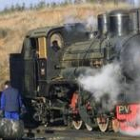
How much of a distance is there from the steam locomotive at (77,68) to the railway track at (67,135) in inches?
16.6

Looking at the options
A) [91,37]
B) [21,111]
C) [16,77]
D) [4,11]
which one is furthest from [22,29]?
[21,111]

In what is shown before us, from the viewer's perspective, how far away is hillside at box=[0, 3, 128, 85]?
53581 millimetres

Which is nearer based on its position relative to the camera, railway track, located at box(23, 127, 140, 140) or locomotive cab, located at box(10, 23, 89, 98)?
railway track, located at box(23, 127, 140, 140)

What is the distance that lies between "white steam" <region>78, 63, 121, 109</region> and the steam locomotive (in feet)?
0.51

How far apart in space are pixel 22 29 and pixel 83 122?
119 ft

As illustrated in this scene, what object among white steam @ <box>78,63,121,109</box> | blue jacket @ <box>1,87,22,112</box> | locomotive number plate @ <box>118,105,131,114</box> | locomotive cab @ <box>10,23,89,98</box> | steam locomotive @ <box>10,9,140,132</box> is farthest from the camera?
locomotive cab @ <box>10,23,89,98</box>

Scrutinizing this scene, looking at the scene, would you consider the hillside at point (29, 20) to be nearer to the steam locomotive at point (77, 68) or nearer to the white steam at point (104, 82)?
the steam locomotive at point (77, 68)

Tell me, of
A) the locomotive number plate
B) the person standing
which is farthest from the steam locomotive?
the person standing

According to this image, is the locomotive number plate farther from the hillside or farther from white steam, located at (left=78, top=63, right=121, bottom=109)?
the hillside

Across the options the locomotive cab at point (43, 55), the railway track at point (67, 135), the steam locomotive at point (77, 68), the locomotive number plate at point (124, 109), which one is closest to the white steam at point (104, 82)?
the steam locomotive at point (77, 68)

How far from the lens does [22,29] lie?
57031 millimetres

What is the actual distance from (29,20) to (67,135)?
40.4 metres

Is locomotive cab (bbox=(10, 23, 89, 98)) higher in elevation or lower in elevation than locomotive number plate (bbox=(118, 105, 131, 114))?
higher

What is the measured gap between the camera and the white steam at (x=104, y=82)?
18828 millimetres
